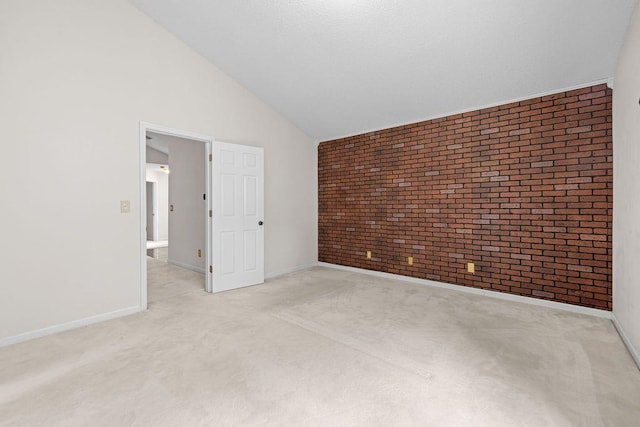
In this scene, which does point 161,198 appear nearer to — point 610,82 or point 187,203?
point 187,203

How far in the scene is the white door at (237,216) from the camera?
159 inches

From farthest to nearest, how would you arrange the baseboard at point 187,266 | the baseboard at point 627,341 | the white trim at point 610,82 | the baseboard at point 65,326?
the baseboard at point 187,266 < the white trim at point 610,82 < the baseboard at point 65,326 < the baseboard at point 627,341

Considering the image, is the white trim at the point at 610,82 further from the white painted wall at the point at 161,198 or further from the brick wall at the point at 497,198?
the white painted wall at the point at 161,198

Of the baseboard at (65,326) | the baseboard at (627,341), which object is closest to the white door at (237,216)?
the baseboard at (65,326)

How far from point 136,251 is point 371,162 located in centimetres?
371

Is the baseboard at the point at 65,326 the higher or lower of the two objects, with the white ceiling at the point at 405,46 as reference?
lower

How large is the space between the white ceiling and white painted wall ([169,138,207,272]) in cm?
188

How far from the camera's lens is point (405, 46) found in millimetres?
3146

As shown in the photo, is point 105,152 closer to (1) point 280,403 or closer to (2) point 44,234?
(2) point 44,234

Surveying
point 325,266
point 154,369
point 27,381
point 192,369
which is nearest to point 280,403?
point 192,369

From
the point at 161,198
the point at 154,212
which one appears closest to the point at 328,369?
the point at 154,212

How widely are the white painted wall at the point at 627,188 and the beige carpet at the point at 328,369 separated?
326mm

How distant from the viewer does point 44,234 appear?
273cm

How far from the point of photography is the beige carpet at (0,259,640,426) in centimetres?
166
